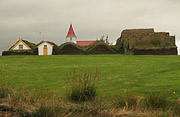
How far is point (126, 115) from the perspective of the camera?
550 cm

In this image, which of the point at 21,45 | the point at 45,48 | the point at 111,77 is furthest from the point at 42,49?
the point at 111,77

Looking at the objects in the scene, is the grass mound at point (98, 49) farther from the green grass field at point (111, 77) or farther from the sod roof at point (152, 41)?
the green grass field at point (111, 77)

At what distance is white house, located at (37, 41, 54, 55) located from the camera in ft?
139

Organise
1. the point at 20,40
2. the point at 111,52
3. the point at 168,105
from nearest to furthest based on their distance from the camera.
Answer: the point at 168,105, the point at 111,52, the point at 20,40

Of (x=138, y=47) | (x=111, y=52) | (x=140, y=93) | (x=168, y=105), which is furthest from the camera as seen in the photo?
(x=111, y=52)

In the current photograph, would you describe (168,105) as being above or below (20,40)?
below

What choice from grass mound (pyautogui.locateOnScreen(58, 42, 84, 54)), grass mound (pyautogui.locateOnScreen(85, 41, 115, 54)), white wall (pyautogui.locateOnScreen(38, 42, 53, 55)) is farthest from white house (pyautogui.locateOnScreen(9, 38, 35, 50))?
grass mound (pyautogui.locateOnScreen(85, 41, 115, 54))

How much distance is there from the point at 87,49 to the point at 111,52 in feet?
14.6

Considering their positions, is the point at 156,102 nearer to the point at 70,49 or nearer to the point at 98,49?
the point at 98,49

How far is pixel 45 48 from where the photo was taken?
139 ft

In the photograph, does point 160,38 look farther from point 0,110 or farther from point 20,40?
point 0,110

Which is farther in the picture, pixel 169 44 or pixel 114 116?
pixel 169 44

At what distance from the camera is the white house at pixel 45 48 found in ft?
139

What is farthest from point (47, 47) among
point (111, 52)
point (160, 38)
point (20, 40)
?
point (160, 38)
